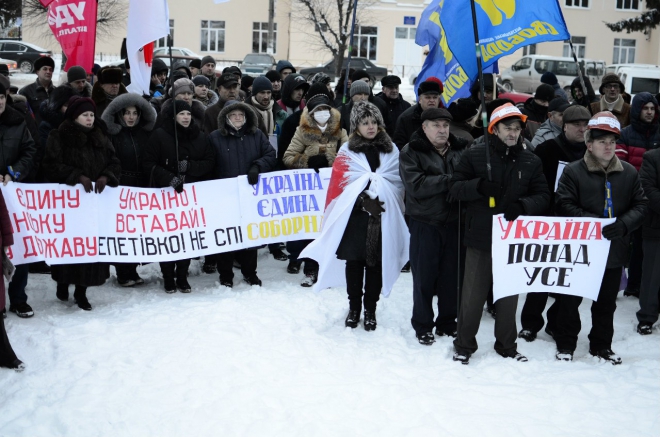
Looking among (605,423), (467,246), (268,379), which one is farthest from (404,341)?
(605,423)

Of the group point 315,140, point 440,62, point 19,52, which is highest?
point 19,52

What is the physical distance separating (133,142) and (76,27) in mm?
1785

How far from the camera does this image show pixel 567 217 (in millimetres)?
6211

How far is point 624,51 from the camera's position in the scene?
151 ft

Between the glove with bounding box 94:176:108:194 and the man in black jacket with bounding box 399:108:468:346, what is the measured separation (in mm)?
2824

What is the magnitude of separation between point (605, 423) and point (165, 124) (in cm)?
494

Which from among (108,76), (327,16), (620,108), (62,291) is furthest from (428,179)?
(327,16)

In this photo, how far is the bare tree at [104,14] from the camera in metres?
34.3

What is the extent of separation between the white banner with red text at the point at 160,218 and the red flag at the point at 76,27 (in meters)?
2.08

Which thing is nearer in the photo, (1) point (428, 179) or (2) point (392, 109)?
(1) point (428, 179)

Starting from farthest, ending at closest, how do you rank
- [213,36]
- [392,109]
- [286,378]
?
[213,36]
[392,109]
[286,378]

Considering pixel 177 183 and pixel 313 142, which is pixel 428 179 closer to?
pixel 313 142

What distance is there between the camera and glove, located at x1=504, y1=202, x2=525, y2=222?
5977 mm

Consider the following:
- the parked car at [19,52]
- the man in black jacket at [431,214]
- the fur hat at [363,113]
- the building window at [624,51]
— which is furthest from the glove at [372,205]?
the building window at [624,51]
